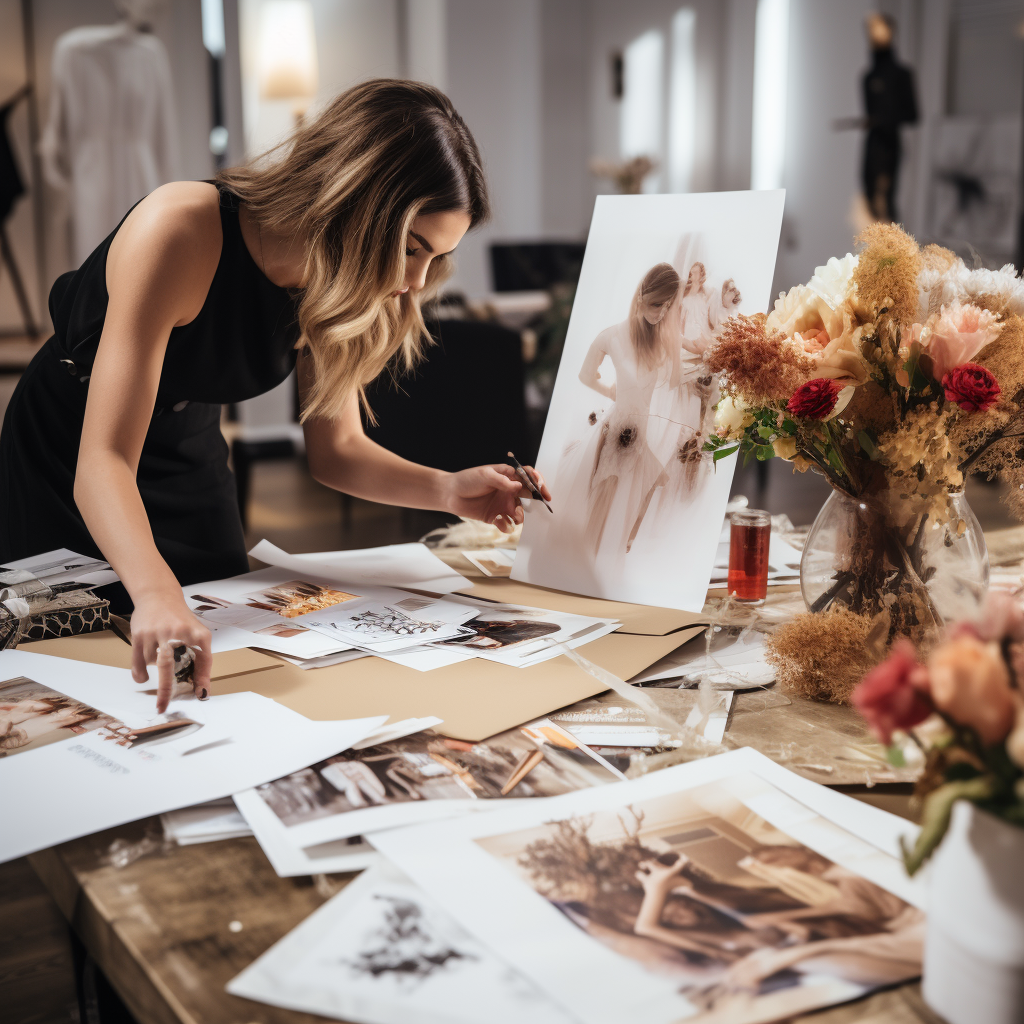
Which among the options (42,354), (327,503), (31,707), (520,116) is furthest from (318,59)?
(31,707)

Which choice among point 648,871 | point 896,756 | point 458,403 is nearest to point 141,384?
point 648,871

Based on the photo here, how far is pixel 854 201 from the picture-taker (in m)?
6.93

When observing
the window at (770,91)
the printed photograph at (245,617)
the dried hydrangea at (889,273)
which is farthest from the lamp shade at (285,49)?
the dried hydrangea at (889,273)

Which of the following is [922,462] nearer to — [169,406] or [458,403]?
[169,406]

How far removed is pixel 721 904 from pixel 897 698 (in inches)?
7.1

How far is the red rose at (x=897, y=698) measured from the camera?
45 cm

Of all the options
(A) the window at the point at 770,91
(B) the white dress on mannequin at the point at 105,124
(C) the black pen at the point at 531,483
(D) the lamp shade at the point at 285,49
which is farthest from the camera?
(A) the window at the point at 770,91

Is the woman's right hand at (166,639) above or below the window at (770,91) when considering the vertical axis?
below

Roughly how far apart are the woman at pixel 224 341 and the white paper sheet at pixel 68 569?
0.08 meters

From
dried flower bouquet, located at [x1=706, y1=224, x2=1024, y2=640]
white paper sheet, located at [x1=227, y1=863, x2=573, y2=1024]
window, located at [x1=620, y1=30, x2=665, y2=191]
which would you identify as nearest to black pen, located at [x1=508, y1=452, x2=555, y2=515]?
dried flower bouquet, located at [x1=706, y1=224, x2=1024, y2=640]

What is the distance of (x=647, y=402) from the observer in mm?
1167

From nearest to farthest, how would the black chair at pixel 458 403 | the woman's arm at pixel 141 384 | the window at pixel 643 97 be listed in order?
1. the woman's arm at pixel 141 384
2. the black chair at pixel 458 403
3. the window at pixel 643 97

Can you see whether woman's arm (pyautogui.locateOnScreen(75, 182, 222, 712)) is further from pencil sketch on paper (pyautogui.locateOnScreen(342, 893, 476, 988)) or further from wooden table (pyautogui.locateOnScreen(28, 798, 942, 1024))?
pencil sketch on paper (pyautogui.locateOnScreen(342, 893, 476, 988))

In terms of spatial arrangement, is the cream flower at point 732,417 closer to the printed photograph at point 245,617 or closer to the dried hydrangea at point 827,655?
the dried hydrangea at point 827,655
